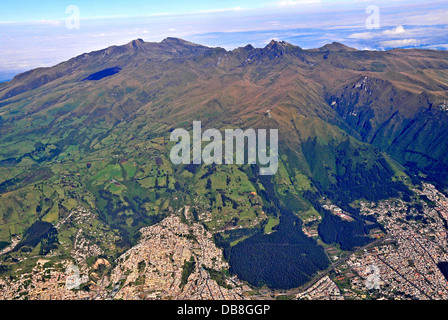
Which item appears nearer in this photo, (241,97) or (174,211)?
(174,211)

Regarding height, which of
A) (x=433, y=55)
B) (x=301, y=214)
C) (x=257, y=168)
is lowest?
(x=301, y=214)

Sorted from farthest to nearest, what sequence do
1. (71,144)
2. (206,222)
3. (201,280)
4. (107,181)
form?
(71,144) < (107,181) < (206,222) < (201,280)

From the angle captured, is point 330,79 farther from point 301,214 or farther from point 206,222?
point 206,222

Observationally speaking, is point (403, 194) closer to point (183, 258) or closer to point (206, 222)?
point (206, 222)

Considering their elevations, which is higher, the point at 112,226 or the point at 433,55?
the point at 433,55

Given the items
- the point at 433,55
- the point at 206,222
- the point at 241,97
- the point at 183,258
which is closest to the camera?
the point at 183,258

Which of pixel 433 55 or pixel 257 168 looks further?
pixel 433 55
